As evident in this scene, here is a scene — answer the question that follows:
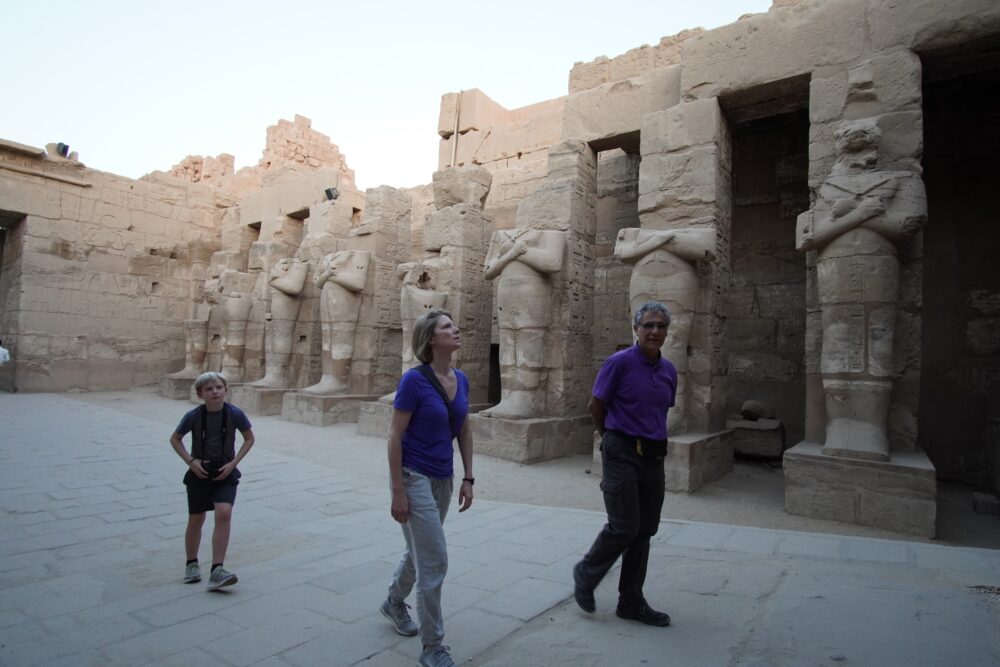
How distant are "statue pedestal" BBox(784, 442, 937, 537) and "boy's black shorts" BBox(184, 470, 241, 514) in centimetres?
392

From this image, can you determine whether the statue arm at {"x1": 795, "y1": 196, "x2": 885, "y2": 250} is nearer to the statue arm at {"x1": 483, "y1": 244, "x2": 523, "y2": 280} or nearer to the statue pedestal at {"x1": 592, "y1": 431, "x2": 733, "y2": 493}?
the statue pedestal at {"x1": 592, "y1": 431, "x2": 733, "y2": 493}

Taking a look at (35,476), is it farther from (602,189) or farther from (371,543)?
(602,189)

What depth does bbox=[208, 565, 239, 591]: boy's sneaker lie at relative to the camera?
2754 mm

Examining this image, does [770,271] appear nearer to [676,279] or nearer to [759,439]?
[759,439]

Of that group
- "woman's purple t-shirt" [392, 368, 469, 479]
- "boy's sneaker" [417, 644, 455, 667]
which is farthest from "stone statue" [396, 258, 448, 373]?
"boy's sneaker" [417, 644, 455, 667]

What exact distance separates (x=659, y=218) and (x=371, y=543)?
422 cm

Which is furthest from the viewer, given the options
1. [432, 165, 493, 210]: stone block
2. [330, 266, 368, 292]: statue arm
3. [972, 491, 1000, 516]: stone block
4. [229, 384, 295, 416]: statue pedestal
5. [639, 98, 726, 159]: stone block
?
[229, 384, 295, 416]: statue pedestal

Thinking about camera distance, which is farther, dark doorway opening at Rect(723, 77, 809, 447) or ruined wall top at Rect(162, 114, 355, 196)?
ruined wall top at Rect(162, 114, 355, 196)

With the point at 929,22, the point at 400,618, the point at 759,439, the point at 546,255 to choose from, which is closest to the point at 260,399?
the point at 546,255

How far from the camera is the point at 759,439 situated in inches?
254

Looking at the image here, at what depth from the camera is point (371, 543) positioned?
3557 mm

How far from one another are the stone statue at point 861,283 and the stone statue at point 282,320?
795 centimetres

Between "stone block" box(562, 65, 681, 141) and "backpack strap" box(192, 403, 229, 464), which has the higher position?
A: "stone block" box(562, 65, 681, 141)

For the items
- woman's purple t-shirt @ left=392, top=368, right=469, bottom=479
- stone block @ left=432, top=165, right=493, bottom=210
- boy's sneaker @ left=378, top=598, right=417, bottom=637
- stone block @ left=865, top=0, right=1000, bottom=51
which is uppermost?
stone block @ left=865, top=0, right=1000, bottom=51
